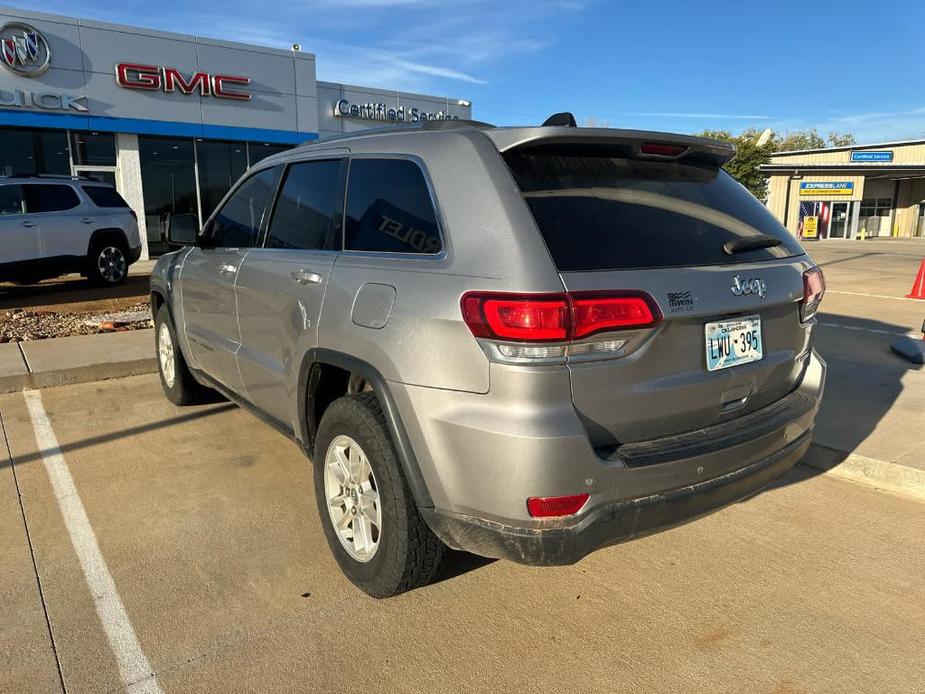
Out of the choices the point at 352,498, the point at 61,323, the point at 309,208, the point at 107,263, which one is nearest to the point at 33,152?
the point at 107,263

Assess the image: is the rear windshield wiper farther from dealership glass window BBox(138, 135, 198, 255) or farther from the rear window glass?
dealership glass window BBox(138, 135, 198, 255)

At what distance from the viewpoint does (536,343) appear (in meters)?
2.17

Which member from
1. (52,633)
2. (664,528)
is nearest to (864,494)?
(664,528)

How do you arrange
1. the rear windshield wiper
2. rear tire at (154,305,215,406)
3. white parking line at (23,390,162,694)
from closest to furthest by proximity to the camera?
white parking line at (23,390,162,694) → the rear windshield wiper → rear tire at (154,305,215,406)

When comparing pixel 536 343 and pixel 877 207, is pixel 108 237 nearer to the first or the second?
pixel 536 343

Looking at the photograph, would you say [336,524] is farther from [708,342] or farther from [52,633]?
[708,342]

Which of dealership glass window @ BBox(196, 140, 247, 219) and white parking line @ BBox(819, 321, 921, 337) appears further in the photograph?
dealership glass window @ BBox(196, 140, 247, 219)

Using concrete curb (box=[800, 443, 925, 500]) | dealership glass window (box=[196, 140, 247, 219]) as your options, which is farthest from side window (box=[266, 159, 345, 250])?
dealership glass window (box=[196, 140, 247, 219])

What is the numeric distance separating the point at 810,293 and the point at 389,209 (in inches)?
71.6

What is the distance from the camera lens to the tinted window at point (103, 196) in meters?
12.2

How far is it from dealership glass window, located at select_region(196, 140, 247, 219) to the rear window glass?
1810 centimetres

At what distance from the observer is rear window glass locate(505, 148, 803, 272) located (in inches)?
92.1

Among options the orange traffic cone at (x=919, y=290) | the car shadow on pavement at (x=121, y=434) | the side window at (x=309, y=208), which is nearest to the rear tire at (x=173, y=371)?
the car shadow on pavement at (x=121, y=434)

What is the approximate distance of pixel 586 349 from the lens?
2.21 metres
